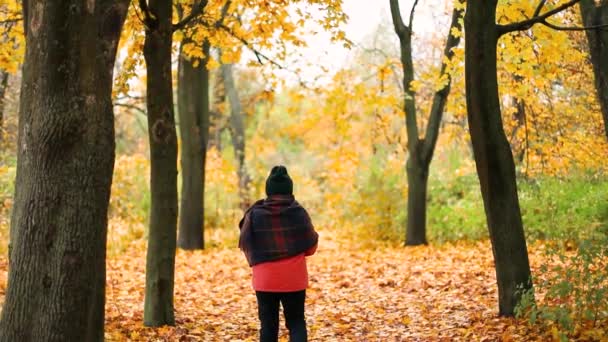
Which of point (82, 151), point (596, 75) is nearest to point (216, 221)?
point (596, 75)

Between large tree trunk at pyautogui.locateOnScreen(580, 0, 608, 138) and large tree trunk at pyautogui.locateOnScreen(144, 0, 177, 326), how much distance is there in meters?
4.94

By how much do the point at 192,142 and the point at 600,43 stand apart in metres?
10.5

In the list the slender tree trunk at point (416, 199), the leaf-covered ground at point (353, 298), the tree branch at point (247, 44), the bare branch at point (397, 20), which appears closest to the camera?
the leaf-covered ground at point (353, 298)

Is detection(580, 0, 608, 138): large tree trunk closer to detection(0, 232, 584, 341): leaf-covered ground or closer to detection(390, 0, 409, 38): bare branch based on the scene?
detection(0, 232, 584, 341): leaf-covered ground

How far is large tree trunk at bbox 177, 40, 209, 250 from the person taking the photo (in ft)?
55.1

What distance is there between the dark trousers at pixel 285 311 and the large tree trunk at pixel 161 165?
7.99ft

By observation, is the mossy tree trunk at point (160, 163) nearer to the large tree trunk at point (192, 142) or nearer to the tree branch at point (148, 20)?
the tree branch at point (148, 20)

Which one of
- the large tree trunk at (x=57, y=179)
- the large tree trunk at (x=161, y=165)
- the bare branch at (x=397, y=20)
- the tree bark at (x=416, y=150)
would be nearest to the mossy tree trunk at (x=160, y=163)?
the large tree trunk at (x=161, y=165)


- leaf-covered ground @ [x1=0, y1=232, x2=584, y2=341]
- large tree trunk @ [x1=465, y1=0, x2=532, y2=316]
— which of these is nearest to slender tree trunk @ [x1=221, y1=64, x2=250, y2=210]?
leaf-covered ground @ [x1=0, y1=232, x2=584, y2=341]

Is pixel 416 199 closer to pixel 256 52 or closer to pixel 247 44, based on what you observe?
pixel 247 44

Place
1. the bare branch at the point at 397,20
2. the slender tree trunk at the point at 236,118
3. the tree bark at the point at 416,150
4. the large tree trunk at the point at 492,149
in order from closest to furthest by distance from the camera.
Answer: the large tree trunk at the point at 492,149 → the bare branch at the point at 397,20 → the tree bark at the point at 416,150 → the slender tree trunk at the point at 236,118

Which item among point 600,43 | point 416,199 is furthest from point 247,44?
point 416,199

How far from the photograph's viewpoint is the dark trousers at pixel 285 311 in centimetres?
632

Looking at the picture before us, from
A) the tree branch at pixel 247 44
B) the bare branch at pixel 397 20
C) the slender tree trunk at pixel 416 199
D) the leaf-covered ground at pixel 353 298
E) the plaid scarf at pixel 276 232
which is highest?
the bare branch at pixel 397 20
